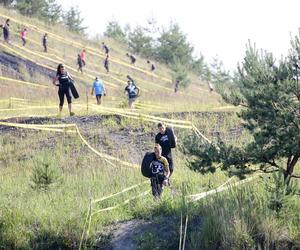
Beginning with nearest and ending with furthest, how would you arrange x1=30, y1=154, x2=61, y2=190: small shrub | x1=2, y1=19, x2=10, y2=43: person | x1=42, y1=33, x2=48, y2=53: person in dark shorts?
x1=30, y1=154, x2=61, y2=190: small shrub, x1=2, y1=19, x2=10, y2=43: person, x1=42, y1=33, x2=48, y2=53: person in dark shorts

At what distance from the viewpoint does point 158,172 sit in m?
13.5

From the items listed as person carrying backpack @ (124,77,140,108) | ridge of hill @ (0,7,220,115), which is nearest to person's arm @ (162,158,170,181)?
person carrying backpack @ (124,77,140,108)

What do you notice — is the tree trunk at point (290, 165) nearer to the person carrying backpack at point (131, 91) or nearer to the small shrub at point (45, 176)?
the small shrub at point (45, 176)

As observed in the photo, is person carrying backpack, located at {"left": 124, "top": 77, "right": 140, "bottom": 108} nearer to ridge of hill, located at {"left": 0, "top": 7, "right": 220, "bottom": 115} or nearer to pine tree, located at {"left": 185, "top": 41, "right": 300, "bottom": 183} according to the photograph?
ridge of hill, located at {"left": 0, "top": 7, "right": 220, "bottom": 115}

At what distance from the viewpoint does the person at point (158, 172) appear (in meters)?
13.5

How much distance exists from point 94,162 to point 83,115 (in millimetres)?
5088

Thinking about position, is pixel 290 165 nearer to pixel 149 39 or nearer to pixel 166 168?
pixel 166 168

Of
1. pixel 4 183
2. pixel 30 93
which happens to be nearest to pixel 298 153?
pixel 4 183

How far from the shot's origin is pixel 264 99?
36.1 ft

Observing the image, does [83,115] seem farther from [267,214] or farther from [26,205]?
[267,214]

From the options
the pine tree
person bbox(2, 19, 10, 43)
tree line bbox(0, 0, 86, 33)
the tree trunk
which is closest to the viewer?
the pine tree

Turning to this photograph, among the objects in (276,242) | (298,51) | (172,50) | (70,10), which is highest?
(70,10)

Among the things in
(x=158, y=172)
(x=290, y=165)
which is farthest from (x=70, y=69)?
(x=290, y=165)

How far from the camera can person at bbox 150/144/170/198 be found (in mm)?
13477
